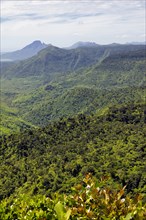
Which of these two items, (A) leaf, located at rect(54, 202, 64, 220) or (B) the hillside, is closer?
(A) leaf, located at rect(54, 202, 64, 220)

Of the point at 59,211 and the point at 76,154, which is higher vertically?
the point at 59,211

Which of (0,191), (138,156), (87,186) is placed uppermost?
(87,186)

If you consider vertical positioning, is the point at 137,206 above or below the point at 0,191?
above

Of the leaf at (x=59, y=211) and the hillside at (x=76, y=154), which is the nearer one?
the leaf at (x=59, y=211)

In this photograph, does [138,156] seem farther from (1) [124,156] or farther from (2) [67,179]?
(2) [67,179]

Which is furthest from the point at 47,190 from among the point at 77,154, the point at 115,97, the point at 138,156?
the point at 115,97

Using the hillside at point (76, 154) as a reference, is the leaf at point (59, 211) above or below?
above

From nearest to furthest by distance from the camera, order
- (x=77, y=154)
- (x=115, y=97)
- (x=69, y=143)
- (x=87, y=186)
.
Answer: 1. (x=87, y=186)
2. (x=77, y=154)
3. (x=69, y=143)
4. (x=115, y=97)

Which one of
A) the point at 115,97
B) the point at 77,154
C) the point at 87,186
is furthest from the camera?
the point at 115,97

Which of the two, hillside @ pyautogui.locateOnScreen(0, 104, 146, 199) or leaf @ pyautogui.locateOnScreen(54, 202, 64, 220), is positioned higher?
leaf @ pyautogui.locateOnScreen(54, 202, 64, 220)

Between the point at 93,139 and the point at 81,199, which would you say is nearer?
the point at 81,199

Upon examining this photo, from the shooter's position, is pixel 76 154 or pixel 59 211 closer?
pixel 59 211
